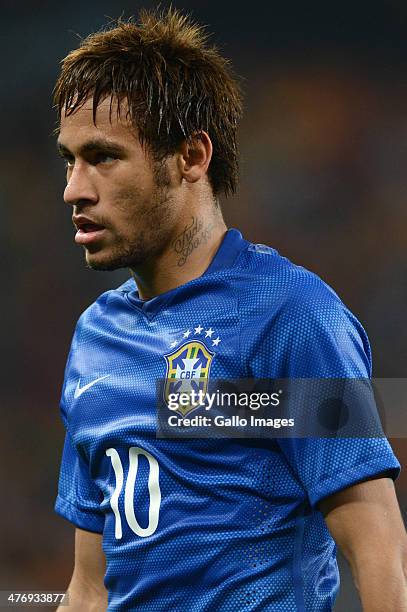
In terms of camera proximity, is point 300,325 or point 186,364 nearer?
point 300,325

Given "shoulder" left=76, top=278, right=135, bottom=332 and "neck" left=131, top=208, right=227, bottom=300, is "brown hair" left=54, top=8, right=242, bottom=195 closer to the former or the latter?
"neck" left=131, top=208, right=227, bottom=300

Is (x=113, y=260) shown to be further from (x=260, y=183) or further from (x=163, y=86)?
(x=260, y=183)

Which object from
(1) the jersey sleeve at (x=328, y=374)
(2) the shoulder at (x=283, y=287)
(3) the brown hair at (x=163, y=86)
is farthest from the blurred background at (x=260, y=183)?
(1) the jersey sleeve at (x=328, y=374)

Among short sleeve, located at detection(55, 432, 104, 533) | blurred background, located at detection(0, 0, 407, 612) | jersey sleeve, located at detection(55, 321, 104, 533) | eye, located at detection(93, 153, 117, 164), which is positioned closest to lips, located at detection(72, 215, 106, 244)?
eye, located at detection(93, 153, 117, 164)

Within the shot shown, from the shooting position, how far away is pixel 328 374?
1686 mm

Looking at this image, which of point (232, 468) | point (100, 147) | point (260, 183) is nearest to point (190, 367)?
point (232, 468)

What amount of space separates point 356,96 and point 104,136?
3.21m

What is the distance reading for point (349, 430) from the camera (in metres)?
1.67

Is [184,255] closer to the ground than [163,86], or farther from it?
closer to the ground

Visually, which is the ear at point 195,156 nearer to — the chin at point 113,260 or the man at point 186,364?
the man at point 186,364

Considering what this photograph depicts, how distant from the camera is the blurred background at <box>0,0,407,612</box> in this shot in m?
4.72

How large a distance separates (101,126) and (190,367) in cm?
49

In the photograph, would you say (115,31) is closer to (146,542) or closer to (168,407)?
(168,407)

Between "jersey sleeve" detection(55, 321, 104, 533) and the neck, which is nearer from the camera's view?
the neck
